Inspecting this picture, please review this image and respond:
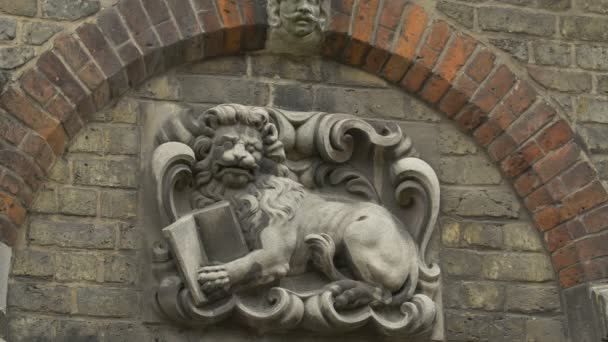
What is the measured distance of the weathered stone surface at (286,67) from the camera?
25.3 ft

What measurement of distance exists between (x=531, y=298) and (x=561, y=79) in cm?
107

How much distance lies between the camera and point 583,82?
786 cm

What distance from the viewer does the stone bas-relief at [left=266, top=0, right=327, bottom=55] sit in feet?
25.1

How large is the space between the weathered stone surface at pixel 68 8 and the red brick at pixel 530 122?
2.00 m

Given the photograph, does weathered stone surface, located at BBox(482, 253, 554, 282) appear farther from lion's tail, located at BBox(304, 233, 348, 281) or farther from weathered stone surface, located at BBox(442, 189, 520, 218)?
lion's tail, located at BBox(304, 233, 348, 281)

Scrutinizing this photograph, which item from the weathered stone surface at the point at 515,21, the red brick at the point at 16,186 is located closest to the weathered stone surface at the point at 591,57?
the weathered stone surface at the point at 515,21

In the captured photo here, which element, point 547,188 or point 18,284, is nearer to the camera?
point 18,284

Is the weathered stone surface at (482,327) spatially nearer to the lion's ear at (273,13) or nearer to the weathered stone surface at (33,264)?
the lion's ear at (273,13)

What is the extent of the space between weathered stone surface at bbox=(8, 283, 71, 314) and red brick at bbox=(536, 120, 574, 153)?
2.30m

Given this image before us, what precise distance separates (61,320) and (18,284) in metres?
0.24

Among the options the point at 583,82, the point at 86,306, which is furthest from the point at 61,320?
the point at 583,82

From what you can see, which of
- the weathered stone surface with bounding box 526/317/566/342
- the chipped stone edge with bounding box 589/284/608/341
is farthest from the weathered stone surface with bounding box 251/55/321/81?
the chipped stone edge with bounding box 589/284/608/341

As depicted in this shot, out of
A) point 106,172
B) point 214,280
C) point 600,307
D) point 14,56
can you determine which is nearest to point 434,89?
point 600,307

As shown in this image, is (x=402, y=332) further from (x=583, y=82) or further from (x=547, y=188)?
(x=583, y=82)
